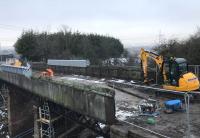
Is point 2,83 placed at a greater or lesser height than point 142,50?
lesser

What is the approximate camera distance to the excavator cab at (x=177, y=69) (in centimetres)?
1372

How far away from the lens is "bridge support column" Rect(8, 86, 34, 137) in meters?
23.5

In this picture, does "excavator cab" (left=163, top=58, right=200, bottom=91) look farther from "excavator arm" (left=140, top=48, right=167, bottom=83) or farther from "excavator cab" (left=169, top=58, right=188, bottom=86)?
"excavator arm" (left=140, top=48, right=167, bottom=83)

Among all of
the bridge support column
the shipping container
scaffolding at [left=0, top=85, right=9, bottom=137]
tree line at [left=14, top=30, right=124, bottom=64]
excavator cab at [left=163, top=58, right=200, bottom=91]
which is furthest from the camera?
tree line at [left=14, top=30, right=124, bottom=64]

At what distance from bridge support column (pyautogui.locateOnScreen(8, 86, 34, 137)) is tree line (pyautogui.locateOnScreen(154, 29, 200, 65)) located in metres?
11.8

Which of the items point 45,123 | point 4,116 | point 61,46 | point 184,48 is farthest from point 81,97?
point 61,46

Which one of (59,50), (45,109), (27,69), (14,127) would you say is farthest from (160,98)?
(59,50)

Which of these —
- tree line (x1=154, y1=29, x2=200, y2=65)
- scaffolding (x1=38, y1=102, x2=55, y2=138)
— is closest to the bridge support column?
scaffolding (x1=38, y1=102, x2=55, y2=138)

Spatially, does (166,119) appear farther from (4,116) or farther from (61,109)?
(4,116)

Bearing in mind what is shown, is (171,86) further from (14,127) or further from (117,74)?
(14,127)

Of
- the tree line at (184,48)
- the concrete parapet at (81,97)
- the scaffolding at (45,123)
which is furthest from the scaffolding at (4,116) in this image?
the tree line at (184,48)

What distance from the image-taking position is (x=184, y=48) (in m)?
21.3

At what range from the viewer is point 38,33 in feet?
153

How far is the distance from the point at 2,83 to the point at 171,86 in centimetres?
2000
